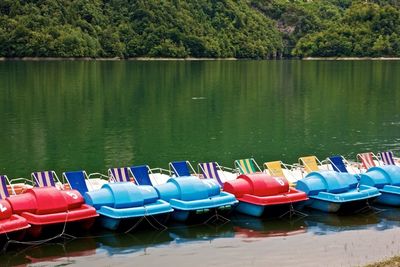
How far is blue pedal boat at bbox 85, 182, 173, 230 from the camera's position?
21.7m

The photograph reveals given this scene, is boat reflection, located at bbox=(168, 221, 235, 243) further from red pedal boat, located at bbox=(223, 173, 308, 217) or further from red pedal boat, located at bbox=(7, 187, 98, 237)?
red pedal boat, located at bbox=(7, 187, 98, 237)

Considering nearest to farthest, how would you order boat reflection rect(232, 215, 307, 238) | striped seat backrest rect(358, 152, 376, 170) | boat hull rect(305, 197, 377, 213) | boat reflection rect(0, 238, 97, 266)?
boat reflection rect(0, 238, 97, 266) < boat reflection rect(232, 215, 307, 238) < boat hull rect(305, 197, 377, 213) < striped seat backrest rect(358, 152, 376, 170)

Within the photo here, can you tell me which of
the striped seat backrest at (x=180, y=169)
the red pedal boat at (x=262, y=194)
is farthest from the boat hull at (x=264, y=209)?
the striped seat backrest at (x=180, y=169)

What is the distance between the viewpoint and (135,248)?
21.0 meters

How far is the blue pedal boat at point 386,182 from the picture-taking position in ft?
85.0

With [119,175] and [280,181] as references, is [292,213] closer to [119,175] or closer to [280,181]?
[280,181]

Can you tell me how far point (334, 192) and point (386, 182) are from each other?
104 inches

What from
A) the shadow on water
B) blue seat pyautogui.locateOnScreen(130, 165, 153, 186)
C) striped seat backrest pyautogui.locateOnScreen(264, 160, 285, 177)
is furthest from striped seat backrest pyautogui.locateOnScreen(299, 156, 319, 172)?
blue seat pyautogui.locateOnScreen(130, 165, 153, 186)

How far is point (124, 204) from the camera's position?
72.1 feet

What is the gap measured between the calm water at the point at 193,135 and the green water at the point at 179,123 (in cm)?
8

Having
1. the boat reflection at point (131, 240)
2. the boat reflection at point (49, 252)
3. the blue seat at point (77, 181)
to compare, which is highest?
the blue seat at point (77, 181)

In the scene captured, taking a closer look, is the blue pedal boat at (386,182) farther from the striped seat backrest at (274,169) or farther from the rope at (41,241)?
the rope at (41,241)

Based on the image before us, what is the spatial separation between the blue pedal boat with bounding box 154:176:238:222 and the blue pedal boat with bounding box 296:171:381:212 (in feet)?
10.7

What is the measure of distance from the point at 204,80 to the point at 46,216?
293 ft
